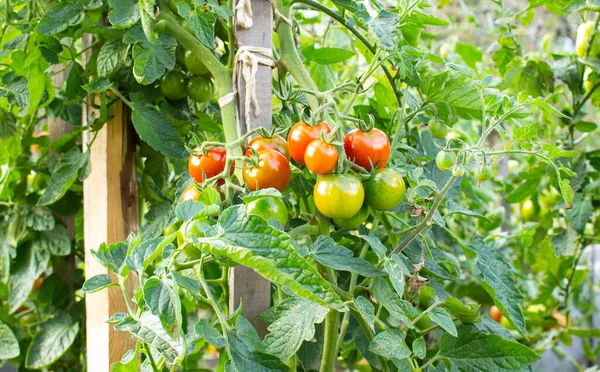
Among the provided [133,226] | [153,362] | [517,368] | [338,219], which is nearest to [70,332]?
[133,226]

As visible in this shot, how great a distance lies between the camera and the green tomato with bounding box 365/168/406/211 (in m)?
0.71

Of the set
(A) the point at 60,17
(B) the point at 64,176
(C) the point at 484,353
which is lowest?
(C) the point at 484,353

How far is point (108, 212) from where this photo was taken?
1046 mm

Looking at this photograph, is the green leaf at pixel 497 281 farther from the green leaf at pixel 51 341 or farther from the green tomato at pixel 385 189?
the green leaf at pixel 51 341

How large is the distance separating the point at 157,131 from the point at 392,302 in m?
0.50

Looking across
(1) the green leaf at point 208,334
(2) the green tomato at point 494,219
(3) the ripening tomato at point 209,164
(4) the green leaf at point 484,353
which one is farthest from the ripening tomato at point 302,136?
(2) the green tomato at point 494,219

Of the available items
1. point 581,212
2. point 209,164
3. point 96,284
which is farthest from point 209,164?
point 581,212

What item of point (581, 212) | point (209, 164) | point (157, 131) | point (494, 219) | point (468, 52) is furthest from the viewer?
point (494, 219)

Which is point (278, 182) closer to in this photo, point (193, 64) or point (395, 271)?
point (395, 271)

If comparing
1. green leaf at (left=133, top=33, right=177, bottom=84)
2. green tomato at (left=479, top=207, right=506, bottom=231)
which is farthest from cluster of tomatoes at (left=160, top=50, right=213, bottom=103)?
green tomato at (left=479, top=207, right=506, bottom=231)

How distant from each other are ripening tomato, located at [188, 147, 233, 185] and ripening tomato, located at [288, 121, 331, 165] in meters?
0.10

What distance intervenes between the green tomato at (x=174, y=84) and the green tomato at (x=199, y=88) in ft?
0.06

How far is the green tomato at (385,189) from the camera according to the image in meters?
0.71

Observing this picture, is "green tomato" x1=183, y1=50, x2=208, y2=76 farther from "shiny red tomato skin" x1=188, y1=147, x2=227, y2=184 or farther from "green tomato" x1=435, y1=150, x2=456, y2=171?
"green tomato" x1=435, y1=150, x2=456, y2=171
